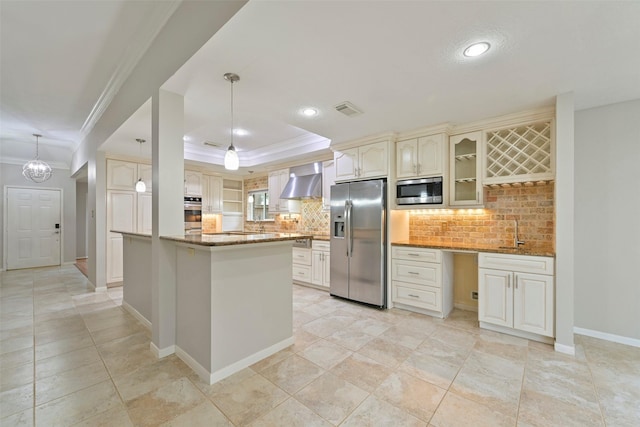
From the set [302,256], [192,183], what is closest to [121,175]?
[192,183]

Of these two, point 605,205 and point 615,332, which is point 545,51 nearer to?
point 605,205

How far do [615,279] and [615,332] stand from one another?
546mm

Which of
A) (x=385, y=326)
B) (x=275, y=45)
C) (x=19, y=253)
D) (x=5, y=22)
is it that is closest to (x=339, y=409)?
(x=385, y=326)

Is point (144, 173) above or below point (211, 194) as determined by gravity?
above

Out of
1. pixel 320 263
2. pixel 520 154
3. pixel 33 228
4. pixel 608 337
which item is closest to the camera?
pixel 608 337

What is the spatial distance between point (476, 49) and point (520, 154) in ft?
5.67

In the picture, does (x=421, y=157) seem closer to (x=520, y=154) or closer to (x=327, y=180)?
(x=520, y=154)

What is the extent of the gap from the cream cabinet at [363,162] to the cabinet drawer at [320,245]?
113 cm

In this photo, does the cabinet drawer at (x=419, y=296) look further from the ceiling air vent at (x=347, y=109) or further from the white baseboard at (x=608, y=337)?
the ceiling air vent at (x=347, y=109)

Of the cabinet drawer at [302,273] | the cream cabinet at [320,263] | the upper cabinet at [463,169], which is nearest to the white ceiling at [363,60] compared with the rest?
the upper cabinet at [463,169]

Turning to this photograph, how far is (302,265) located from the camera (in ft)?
16.4

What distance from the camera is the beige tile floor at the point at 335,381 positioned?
5.64ft

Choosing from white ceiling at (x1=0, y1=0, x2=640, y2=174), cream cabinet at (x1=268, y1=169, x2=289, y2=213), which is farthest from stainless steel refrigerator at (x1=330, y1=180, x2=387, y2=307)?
cream cabinet at (x1=268, y1=169, x2=289, y2=213)

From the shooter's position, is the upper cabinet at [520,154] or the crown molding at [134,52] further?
the upper cabinet at [520,154]
